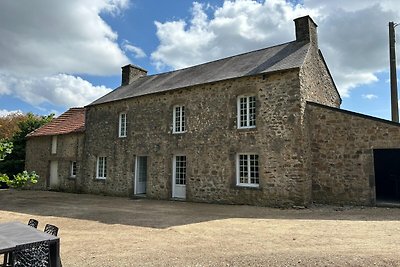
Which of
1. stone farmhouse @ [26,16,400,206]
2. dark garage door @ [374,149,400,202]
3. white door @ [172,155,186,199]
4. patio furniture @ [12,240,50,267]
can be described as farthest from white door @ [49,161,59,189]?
dark garage door @ [374,149,400,202]

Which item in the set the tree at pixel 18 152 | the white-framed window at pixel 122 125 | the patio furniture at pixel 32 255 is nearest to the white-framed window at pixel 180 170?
the white-framed window at pixel 122 125

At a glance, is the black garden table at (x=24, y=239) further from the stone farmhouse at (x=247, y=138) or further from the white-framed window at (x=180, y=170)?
the white-framed window at (x=180, y=170)

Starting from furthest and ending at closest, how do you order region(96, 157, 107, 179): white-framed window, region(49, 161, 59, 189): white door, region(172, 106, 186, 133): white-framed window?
region(49, 161, 59, 189): white door → region(96, 157, 107, 179): white-framed window → region(172, 106, 186, 133): white-framed window

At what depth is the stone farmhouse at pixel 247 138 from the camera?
11.4m

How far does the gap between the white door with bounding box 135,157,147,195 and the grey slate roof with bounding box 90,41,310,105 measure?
153 inches

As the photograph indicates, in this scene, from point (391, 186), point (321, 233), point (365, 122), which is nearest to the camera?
point (321, 233)

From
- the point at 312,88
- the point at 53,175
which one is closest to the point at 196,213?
the point at 312,88

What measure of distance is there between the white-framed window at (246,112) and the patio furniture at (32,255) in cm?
999

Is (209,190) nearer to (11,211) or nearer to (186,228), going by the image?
(186,228)

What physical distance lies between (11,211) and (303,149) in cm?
1182

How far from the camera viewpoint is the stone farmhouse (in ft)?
37.5

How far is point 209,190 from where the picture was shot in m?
13.3

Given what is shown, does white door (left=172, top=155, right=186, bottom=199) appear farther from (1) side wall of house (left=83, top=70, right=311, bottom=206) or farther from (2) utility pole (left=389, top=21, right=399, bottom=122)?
(2) utility pole (left=389, top=21, right=399, bottom=122)

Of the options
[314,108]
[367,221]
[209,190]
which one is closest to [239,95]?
[314,108]
